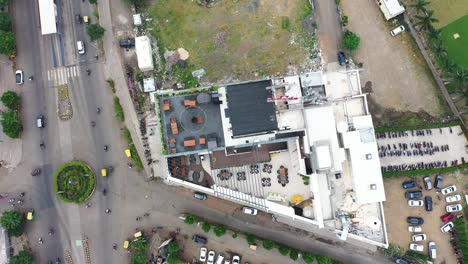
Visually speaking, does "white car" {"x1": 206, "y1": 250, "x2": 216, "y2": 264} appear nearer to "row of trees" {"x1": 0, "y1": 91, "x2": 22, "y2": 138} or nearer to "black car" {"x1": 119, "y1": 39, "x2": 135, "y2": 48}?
"row of trees" {"x1": 0, "y1": 91, "x2": 22, "y2": 138}

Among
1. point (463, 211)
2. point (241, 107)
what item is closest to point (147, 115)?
point (241, 107)

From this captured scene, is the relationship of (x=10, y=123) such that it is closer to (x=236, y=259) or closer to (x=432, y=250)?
(x=236, y=259)

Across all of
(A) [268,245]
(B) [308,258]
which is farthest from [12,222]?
(B) [308,258]

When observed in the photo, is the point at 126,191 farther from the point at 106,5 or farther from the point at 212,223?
the point at 106,5

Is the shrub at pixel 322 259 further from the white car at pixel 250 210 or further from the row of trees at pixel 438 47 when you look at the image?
the row of trees at pixel 438 47

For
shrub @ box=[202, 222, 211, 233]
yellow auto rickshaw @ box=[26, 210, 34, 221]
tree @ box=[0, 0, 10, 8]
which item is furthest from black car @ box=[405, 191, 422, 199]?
tree @ box=[0, 0, 10, 8]
